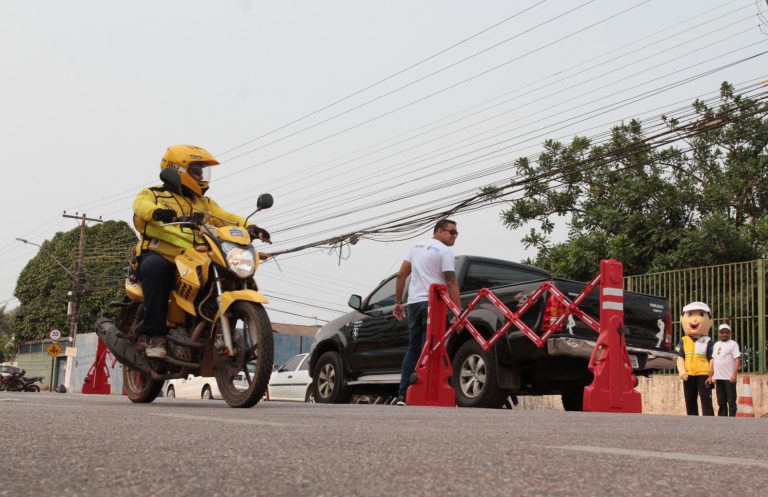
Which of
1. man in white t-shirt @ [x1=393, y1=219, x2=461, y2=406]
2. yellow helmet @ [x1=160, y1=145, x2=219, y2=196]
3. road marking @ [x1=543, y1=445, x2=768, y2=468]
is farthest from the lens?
man in white t-shirt @ [x1=393, y1=219, x2=461, y2=406]

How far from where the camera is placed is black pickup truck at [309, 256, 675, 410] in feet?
28.8

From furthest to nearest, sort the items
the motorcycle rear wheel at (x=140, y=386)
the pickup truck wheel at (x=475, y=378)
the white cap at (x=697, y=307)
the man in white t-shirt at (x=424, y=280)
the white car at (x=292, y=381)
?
the white car at (x=292, y=381) < the white cap at (x=697, y=307) < the man in white t-shirt at (x=424, y=280) < the pickup truck wheel at (x=475, y=378) < the motorcycle rear wheel at (x=140, y=386)

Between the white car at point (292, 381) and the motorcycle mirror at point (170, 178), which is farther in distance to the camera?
the white car at point (292, 381)

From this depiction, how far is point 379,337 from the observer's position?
10.9 metres

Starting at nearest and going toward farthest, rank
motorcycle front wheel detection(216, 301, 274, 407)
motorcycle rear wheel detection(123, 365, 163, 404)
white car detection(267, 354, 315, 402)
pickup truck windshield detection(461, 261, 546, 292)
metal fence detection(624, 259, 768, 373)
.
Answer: motorcycle front wheel detection(216, 301, 274, 407) < motorcycle rear wheel detection(123, 365, 163, 404) < pickup truck windshield detection(461, 261, 546, 292) < metal fence detection(624, 259, 768, 373) < white car detection(267, 354, 315, 402)

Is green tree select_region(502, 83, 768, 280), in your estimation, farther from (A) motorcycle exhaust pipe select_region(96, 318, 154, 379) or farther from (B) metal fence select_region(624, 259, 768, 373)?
(A) motorcycle exhaust pipe select_region(96, 318, 154, 379)

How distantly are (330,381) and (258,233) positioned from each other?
501cm

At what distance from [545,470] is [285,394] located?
56.1ft

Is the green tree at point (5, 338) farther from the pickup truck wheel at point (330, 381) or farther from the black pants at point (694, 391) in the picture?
the black pants at point (694, 391)

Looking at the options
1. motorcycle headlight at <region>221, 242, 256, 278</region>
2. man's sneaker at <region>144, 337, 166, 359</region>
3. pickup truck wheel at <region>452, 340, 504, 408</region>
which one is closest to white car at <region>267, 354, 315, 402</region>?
pickup truck wheel at <region>452, 340, 504, 408</region>

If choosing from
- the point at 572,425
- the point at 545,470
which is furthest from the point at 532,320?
the point at 545,470

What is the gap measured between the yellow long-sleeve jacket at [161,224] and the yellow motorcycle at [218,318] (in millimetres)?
94

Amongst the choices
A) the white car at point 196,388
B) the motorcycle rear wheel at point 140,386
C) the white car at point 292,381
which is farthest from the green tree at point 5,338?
the motorcycle rear wheel at point 140,386

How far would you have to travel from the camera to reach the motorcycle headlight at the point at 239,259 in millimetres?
6461
